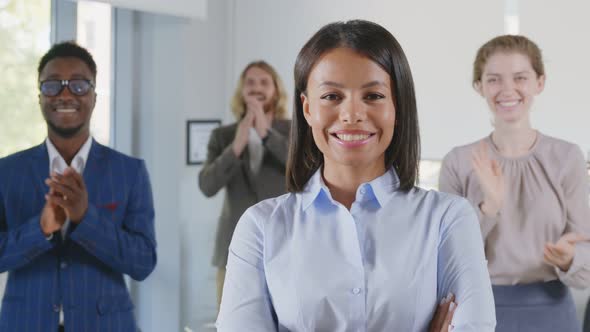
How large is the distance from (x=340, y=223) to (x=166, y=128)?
3.04m

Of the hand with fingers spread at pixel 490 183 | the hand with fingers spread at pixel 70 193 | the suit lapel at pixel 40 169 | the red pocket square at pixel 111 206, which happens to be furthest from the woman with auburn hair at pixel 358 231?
the hand with fingers spread at pixel 490 183

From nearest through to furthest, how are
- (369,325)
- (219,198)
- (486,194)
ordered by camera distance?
1. (369,325)
2. (486,194)
3. (219,198)

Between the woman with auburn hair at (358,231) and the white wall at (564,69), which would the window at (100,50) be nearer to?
the white wall at (564,69)

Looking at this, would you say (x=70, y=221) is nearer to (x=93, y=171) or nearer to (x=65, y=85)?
(x=93, y=171)

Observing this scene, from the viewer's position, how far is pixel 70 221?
2.67m

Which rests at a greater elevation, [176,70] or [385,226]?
[176,70]

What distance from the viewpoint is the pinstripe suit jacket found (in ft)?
8.54

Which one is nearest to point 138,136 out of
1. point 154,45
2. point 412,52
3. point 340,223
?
Answer: point 154,45

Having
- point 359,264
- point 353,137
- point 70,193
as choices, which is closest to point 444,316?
point 359,264

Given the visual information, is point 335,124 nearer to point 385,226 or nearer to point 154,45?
point 385,226

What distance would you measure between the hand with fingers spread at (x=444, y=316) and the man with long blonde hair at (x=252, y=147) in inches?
111

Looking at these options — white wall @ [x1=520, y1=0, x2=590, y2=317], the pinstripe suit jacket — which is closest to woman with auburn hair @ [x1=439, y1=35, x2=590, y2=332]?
white wall @ [x1=520, y1=0, x2=590, y2=317]

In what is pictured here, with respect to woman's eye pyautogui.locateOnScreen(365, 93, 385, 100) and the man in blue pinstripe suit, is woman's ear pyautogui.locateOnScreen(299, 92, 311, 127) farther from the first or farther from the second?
the man in blue pinstripe suit

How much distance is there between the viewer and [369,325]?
4.77ft
